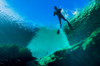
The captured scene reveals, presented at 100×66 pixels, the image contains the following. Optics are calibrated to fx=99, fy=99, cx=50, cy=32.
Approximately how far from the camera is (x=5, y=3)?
43.6 feet

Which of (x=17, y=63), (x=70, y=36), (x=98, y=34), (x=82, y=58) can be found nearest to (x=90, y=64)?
(x=82, y=58)

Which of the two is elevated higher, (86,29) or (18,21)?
(18,21)

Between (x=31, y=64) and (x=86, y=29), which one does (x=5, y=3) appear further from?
(x=86, y=29)

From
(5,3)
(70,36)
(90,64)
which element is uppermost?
(5,3)

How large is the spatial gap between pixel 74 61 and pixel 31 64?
12.2ft

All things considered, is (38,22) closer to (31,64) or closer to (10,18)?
(10,18)

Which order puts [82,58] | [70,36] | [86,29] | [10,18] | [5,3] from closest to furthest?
[82,58], [86,29], [70,36], [5,3], [10,18]

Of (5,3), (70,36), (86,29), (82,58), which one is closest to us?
(82,58)

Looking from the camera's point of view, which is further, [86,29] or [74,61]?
[86,29]

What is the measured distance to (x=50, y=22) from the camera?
18.5 metres

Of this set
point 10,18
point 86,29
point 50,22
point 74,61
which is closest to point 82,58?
point 74,61

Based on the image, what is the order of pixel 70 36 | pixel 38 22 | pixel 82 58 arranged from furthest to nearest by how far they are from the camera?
pixel 38 22 → pixel 70 36 → pixel 82 58

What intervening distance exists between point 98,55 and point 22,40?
1673cm

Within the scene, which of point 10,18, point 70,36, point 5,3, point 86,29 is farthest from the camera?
point 10,18
